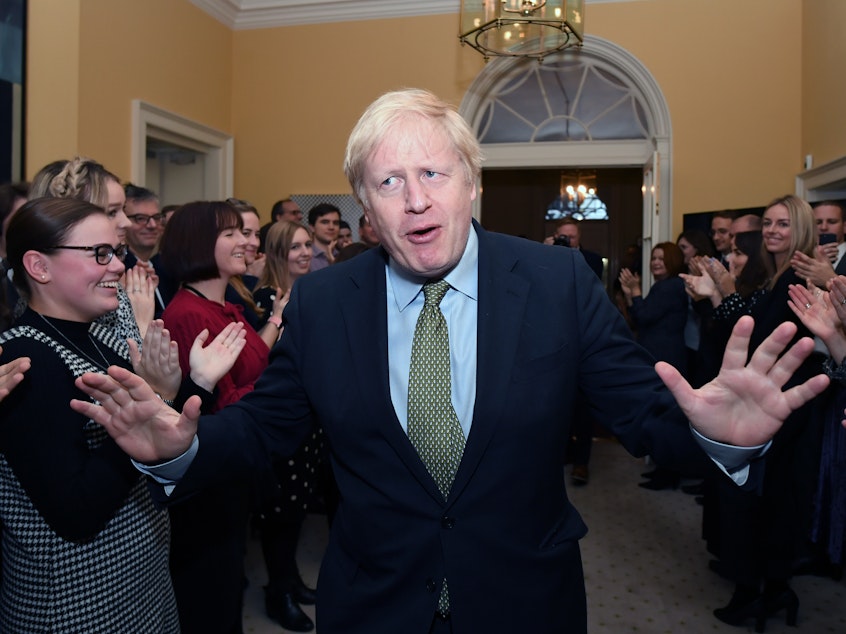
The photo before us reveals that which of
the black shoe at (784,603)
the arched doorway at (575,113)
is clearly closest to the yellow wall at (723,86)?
the arched doorway at (575,113)

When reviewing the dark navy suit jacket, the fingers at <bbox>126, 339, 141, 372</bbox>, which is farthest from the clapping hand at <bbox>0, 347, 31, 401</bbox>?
the dark navy suit jacket

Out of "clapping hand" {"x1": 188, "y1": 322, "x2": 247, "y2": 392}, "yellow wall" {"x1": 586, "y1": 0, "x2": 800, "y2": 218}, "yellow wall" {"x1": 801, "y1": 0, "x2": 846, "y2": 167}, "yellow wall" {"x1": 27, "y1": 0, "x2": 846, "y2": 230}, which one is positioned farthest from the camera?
"yellow wall" {"x1": 586, "y1": 0, "x2": 800, "y2": 218}

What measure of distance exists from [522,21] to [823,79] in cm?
281

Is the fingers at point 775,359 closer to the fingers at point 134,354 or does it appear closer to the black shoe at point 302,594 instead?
the fingers at point 134,354

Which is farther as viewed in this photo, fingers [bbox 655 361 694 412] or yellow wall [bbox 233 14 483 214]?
yellow wall [bbox 233 14 483 214]

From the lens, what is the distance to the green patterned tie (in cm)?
124

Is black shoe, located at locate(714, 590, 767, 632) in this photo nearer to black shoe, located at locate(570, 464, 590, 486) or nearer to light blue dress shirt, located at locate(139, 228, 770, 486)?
black shoe, located at locate(570, 464, 590, 486)

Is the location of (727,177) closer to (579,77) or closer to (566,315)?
(579,77)

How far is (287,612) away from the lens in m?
2.80

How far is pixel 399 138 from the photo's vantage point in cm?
128

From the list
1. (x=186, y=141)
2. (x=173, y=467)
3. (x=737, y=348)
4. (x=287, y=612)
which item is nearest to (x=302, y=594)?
(x=287, y=612)

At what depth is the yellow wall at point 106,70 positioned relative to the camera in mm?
4641

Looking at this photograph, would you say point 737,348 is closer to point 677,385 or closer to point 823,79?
point 677,385

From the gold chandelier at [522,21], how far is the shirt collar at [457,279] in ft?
10.8
